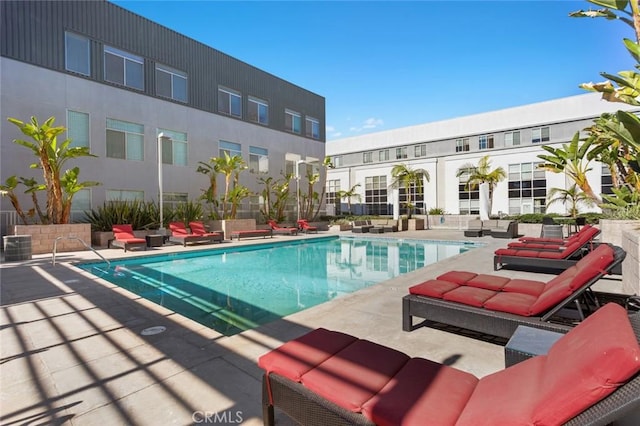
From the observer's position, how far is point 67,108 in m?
14.7

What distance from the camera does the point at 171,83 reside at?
1894 cm

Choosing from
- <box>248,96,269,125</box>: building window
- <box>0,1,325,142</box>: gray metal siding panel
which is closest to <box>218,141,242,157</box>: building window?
<box>0,1,325,142</box>: gray metal siding panel

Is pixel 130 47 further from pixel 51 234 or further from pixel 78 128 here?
pixel 51 234

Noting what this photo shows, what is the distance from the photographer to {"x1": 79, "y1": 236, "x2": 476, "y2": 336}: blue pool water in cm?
588

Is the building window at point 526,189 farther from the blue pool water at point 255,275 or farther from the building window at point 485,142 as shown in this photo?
the blue pool water at point 255,275

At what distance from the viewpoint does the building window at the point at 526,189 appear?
28078mm

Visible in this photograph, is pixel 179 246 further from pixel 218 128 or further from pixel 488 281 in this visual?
pixel 488 281

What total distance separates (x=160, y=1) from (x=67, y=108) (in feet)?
22.8

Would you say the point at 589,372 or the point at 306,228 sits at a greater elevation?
the point at 589,372

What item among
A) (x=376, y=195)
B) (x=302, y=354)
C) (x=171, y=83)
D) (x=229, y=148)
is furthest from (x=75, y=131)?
(x=376, y=195)

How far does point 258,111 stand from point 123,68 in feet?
30.5

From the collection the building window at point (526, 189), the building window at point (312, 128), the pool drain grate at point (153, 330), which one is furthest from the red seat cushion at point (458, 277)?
the building window at point (526, 189)

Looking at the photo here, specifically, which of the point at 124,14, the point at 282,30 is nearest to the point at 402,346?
the point at 282,30

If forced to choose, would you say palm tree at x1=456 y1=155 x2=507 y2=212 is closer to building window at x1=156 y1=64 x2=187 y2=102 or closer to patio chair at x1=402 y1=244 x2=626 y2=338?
patio chair at x1=402 y1=244 x2=626 y2=338
